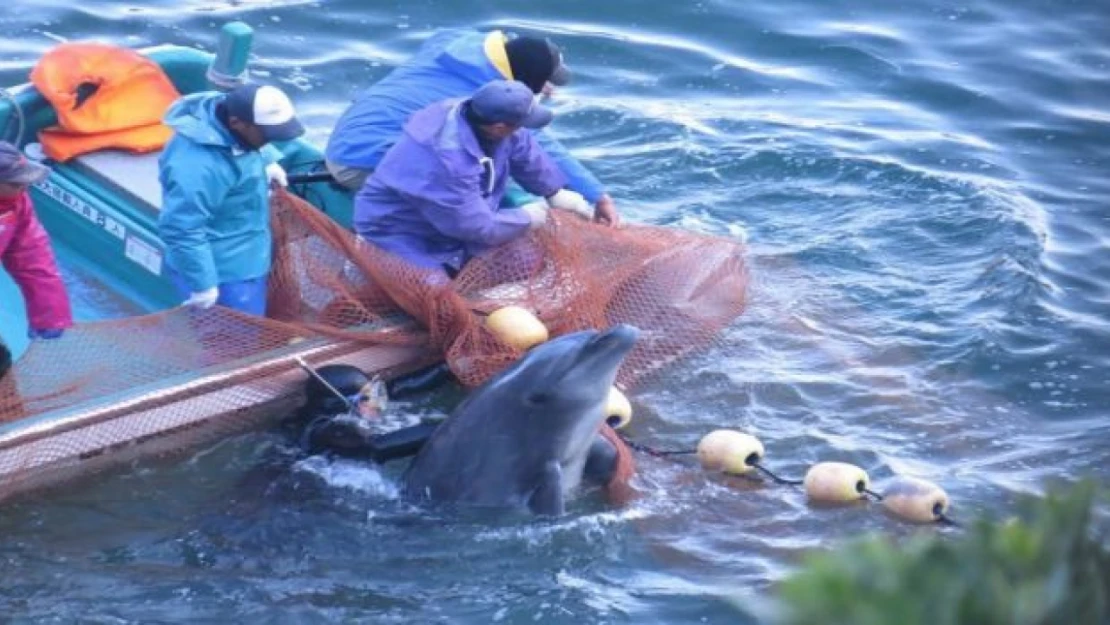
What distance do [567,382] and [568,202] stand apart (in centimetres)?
276

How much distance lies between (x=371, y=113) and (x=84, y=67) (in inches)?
79.4

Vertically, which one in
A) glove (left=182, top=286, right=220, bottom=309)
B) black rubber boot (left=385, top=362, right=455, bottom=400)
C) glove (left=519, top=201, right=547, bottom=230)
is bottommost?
black rubber boot (left=385, top=362, right=455, bottom=400)

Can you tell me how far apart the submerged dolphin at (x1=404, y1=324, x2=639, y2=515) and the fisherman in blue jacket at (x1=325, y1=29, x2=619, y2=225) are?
2377 mm

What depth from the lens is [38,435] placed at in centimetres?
910

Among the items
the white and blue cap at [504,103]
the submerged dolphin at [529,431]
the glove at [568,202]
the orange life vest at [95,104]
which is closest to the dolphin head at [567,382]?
the submerged dolphin at [529,431]

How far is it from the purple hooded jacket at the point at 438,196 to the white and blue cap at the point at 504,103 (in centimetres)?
18

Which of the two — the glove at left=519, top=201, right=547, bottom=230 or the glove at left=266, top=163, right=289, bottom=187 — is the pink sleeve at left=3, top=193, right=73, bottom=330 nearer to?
the glove at left=266, top=163, right=289, bottom=187

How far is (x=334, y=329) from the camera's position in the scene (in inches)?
402

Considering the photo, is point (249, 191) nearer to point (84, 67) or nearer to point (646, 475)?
point (84, 67)

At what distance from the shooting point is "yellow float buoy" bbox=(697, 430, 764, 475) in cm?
968

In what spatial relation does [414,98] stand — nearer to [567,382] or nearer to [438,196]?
[438,196]

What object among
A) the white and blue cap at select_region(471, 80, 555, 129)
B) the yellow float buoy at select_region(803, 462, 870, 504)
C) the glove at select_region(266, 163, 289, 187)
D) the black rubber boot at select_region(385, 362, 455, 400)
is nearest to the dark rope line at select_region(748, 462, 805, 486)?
the yellow float buoy at select_region(803, 462, 870, 504)

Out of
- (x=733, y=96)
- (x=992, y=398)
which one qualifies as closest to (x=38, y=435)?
(x=992, y=398)

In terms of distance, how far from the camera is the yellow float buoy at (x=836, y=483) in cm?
949
